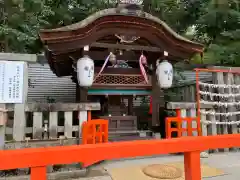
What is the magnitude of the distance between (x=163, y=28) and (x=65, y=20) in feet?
19.0

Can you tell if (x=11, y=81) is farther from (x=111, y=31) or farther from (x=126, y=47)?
(x=126, y=47)

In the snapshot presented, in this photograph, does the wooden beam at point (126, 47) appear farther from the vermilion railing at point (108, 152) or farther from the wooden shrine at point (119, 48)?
the vermilion railing at point (108, 152)

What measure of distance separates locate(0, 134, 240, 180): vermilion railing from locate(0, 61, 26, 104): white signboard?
3165 mm

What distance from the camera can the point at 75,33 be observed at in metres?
5.39

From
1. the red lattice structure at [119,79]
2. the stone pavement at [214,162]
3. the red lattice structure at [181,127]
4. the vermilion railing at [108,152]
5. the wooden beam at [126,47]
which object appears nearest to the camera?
the vermilion railing at [108,152]

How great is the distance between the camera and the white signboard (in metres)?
4.38

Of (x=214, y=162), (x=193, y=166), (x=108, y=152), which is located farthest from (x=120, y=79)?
(x=108, y=152)

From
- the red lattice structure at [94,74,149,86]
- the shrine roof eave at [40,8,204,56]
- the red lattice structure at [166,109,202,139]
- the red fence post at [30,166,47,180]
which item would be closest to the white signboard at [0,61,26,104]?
the shrine roof eave at [40,8,204,56]

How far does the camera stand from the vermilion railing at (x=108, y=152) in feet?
5.31

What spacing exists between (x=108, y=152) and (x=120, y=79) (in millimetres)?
4843

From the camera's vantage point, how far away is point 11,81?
4.46 metres

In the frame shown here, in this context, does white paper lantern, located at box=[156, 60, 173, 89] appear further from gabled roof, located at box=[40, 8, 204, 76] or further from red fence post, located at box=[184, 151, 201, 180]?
red fence post, located at box=[184, 151, 201, 180]

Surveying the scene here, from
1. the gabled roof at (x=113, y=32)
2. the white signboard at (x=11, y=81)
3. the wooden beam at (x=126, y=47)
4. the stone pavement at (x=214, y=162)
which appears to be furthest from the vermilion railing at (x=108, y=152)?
the wooden beam at (x=126, y=47)

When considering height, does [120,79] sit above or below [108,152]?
above
